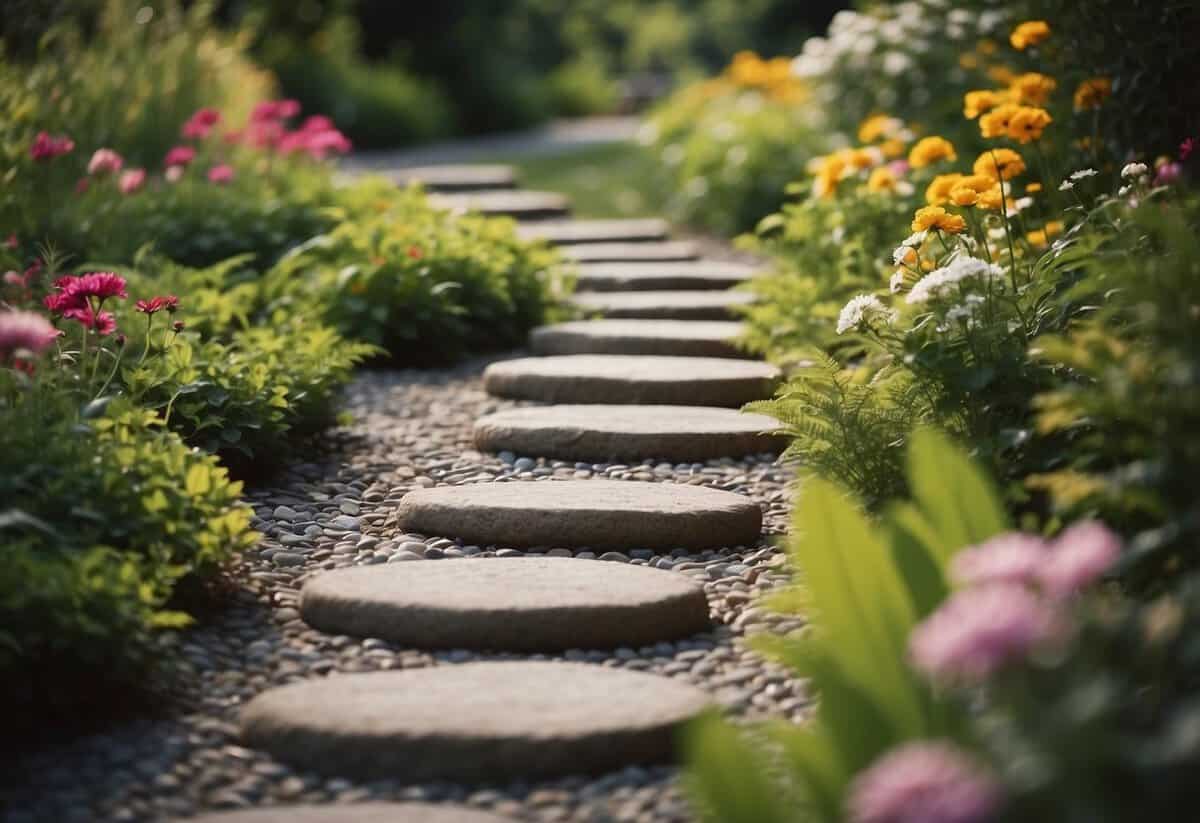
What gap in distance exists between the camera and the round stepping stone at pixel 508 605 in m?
2.82

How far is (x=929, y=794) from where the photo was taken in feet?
4.98

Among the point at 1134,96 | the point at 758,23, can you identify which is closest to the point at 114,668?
the point at 1134,96

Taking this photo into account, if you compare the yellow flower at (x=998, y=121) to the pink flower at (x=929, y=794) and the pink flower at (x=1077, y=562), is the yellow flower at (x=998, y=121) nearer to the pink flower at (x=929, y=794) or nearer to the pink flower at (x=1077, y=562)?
the pink flower at (x=1077, y=562)

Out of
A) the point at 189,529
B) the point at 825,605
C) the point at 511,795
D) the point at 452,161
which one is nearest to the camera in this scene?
the point at 825,605

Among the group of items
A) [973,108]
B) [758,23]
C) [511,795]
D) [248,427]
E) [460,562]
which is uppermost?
[758,23]

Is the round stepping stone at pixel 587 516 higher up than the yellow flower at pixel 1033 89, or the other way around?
the yellow flower at pixel 1033 89

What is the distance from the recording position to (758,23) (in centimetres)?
1686

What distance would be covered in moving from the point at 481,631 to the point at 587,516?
0.61 metres

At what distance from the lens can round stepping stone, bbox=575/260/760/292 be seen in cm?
611

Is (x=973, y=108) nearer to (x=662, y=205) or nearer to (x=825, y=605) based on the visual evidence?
(x=825, y=605)

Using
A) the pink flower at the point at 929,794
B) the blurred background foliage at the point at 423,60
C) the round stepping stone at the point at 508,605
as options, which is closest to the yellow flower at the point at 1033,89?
the round stepping stone at the point at 508,605

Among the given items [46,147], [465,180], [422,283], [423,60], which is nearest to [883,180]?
[422,283]

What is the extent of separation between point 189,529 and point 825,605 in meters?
Answer: 1.38

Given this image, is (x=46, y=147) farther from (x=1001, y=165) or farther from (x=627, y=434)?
(x=1001, y=165)
